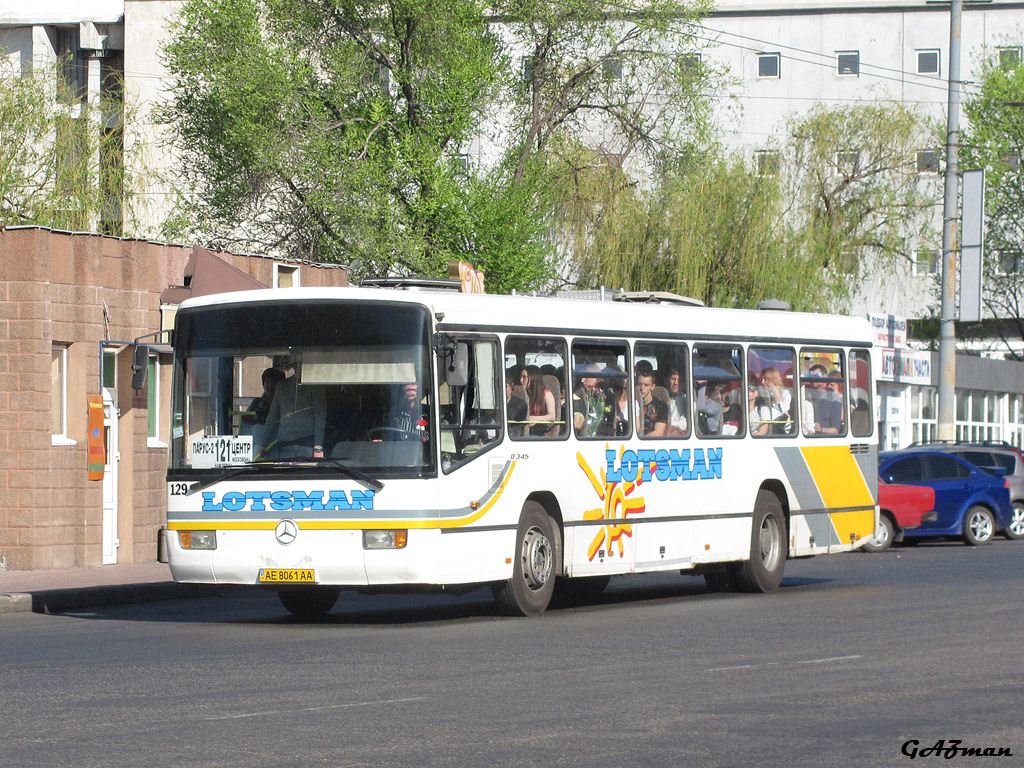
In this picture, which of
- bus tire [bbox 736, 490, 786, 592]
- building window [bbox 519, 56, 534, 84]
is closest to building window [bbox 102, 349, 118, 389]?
bus tire [bbox 736, 490, 786, 592]

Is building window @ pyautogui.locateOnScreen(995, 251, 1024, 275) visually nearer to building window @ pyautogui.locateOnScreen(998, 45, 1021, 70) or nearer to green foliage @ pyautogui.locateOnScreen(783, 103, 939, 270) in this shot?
building window @ pyautogui.locateOnScreen(998, 45, 1021, 70)

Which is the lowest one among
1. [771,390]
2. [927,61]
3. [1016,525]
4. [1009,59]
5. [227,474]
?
[1016,525]

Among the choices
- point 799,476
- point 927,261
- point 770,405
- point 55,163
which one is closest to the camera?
point 770,405

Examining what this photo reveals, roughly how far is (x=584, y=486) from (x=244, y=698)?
6637 mm

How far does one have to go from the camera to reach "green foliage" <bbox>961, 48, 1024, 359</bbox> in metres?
57.2

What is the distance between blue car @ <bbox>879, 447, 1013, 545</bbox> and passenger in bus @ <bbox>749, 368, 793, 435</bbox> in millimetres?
11412

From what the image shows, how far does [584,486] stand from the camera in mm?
16266

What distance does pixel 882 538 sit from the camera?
28797 millimetres

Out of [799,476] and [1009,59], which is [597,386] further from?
[1009,59]

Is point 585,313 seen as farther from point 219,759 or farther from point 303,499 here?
point 219,759

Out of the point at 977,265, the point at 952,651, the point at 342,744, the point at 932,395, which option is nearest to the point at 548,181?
the point at 977,265

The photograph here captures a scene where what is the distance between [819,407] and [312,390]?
714 cm

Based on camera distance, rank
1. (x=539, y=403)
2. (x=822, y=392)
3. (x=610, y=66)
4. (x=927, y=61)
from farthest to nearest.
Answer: (x=927, y=61)
(x=610, y=66)
(x=822, y=392)
(x=539, y=403)

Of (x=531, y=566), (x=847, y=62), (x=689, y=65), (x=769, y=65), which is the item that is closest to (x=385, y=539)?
(x=531, y=566)
